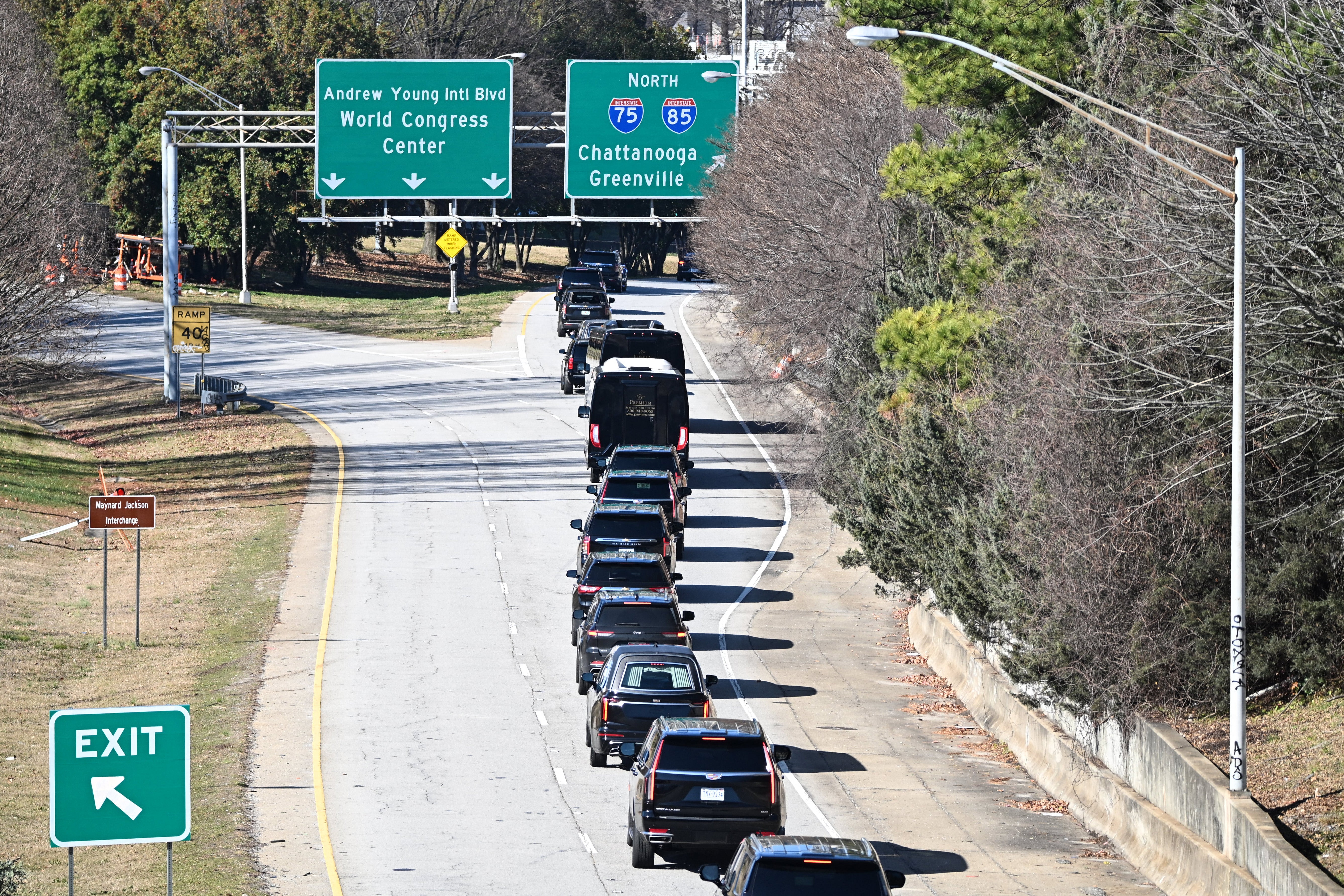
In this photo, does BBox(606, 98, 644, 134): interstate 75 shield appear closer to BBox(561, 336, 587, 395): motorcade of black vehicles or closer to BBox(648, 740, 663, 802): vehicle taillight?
BBox(561, 336, 587, 395): motorcade of black vehicles

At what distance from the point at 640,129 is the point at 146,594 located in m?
19.0

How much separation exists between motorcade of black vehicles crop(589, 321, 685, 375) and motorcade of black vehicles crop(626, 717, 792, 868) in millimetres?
26093

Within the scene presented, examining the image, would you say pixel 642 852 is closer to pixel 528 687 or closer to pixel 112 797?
pixel 528 687

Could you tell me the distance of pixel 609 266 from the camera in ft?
282

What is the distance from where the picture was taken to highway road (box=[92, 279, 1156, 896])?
2008 cm

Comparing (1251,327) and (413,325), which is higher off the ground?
(1251,327)

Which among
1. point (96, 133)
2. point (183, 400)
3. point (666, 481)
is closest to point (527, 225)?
point (96, 133)

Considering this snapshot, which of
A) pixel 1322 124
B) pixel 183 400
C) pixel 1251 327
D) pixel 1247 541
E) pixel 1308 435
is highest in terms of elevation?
pixel 1322 124

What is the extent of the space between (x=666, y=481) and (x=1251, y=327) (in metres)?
16.9

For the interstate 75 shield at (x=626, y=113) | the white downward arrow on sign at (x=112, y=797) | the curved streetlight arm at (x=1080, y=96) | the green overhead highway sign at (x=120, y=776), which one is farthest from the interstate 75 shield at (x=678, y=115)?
the white downward arrow on sign at (x=112, y=797)

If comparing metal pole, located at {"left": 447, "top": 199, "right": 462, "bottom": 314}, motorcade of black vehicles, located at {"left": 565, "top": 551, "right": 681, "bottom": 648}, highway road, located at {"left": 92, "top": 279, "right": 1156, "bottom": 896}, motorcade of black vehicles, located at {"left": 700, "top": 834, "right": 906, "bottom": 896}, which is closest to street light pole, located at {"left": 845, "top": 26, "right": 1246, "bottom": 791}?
highway road, located at {"left": 92, "top": 279, "right": 1156, "bottom": 896}

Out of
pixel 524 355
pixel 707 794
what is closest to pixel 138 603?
pixel 707 794

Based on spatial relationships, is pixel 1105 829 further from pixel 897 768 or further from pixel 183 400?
pixel 183 400

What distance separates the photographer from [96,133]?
87.5 metres
